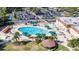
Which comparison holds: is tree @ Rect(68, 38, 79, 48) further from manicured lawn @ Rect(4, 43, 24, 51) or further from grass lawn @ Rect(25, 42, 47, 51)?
manicured lawn @ Rect(4, 43, 24, 51)

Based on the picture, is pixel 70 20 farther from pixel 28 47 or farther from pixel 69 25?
pixel 28 47

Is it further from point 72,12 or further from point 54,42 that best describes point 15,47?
point 72,12

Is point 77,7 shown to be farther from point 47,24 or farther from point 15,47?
point 15,47

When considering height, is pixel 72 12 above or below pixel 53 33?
above

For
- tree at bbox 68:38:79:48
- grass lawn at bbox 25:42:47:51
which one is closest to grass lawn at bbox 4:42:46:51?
grass lawn at bbox 25:42:47:51

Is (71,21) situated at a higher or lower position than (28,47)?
higher

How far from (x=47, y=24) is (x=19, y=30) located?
31cm

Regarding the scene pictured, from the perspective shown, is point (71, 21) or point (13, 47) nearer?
point (13, 47)

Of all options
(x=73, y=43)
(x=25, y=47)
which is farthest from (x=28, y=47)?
(x=73, y=43)

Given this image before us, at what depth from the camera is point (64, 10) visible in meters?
3.12

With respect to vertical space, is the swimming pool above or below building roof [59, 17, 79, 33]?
below
